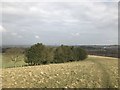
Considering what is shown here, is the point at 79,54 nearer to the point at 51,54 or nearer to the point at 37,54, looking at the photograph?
the point at 51,54

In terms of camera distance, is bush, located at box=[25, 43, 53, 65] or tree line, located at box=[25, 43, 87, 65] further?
tree line, located at box=[25, 43, 87, 65]

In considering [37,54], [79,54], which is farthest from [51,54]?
[79,54]

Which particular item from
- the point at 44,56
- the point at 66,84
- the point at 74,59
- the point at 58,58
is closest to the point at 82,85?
the point at 66,84

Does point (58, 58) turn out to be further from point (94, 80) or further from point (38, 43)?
point (94, 80)

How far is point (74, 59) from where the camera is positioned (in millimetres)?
56125

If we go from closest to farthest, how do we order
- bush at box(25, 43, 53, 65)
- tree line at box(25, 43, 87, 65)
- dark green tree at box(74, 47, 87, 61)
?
bush at box(25, 43, 53, 65), tree line at box(25, 43, 87, 65), dark green tree at box(74, 47, 87, 61)

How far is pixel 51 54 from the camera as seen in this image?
163 feet

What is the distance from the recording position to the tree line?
46938mm

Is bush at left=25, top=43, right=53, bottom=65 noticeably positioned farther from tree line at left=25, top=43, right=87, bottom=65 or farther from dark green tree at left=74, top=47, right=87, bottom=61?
dark green tree at left=74, top=47, right=87, bottom=61

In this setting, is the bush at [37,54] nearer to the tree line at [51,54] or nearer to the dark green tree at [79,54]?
the tree line at [51,54]

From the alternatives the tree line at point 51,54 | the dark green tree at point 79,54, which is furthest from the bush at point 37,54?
the dark green tree at point 79,54

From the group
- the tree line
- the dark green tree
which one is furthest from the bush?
the dark green tree

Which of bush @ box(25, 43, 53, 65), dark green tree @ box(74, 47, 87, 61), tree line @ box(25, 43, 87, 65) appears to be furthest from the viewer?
dark green tree @ box(74, 47, 87, 61)

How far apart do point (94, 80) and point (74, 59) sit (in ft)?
111
